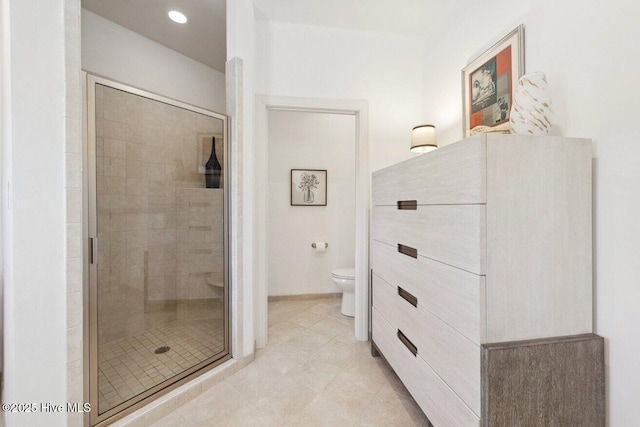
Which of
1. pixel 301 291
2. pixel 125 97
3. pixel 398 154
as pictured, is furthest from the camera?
pixel 301 291

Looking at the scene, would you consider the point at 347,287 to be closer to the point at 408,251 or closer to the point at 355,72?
the point at 408,251

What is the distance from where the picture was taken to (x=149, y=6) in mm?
1959

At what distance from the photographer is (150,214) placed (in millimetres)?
1528

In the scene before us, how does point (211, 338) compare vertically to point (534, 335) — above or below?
below

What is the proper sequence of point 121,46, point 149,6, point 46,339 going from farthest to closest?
1. point 121,46
2. point 149,6
3. point 46,339

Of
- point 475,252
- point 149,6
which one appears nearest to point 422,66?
point 475,252

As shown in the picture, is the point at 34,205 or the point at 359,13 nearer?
the point at 34,205

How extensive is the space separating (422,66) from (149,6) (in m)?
2.25

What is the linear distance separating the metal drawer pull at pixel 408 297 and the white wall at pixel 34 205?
161 centimetres

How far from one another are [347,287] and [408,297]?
1.27 metres

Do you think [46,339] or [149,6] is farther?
[149,6]

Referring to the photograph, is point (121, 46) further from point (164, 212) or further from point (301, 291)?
point (301, 291)

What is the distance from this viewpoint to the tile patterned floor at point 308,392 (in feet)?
4.53

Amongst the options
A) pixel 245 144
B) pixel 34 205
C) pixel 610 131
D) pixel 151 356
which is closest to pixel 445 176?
pixel 610 131
